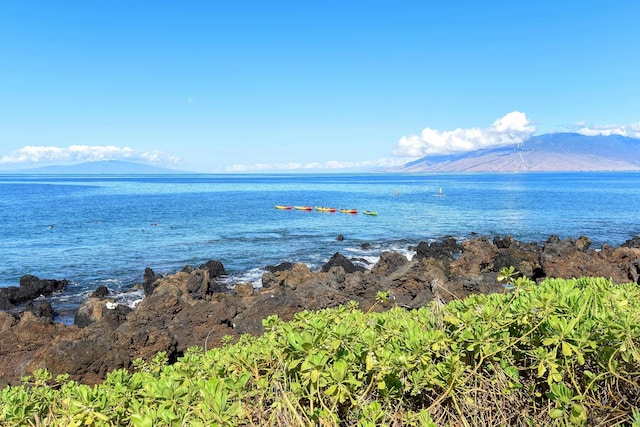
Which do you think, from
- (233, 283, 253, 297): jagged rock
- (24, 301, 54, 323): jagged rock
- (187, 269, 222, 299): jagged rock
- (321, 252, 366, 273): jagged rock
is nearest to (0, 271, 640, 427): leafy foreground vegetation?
(233, 283, 253, 297): jagged rock

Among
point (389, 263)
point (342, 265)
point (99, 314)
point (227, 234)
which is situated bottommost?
point (227, 234)

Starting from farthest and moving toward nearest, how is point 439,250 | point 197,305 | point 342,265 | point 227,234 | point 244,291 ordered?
point 227,234 < point 439,250 < point 342,265 < point 244,291 < point 197,305

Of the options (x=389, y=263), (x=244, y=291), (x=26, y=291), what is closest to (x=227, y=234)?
(x=26, y=291)

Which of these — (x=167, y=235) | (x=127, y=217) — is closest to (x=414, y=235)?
(x=167, y=235)

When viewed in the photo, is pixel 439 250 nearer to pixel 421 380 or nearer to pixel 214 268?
pixel 214 268

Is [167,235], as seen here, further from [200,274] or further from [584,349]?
[584,349]

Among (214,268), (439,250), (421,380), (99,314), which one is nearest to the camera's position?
(421,380)

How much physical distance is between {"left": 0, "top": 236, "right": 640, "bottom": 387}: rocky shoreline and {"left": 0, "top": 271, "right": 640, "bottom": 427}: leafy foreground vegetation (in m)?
2.83

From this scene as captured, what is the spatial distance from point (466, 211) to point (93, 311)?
55.4m

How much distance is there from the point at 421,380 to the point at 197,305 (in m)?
11.7

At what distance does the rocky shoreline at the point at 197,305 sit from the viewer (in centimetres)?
1021

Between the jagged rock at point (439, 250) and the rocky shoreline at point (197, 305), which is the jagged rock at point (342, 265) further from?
the jagged rock at point (439, 250)

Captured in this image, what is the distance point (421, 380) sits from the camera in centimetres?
339

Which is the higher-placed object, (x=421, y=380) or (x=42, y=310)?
(x=421, y=380)
